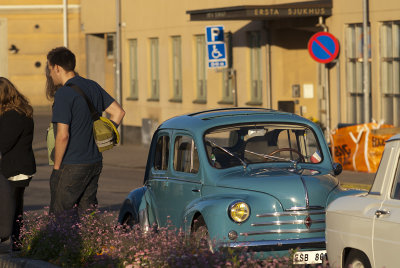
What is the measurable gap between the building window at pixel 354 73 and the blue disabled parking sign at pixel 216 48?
328cm

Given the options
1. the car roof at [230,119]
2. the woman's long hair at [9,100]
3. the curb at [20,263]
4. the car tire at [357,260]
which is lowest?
the curb at [20,263]

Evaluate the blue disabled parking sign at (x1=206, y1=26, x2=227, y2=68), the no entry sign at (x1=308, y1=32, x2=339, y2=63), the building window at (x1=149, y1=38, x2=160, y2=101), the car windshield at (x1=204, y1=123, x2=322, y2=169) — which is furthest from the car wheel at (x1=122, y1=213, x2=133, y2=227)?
the building window at (x1=149, y1=38, x2=160, y2=101)

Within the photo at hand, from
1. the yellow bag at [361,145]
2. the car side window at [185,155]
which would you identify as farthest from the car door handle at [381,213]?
the yellow bag at [361,145]

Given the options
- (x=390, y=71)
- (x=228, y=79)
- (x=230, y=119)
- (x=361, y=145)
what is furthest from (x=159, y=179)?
(x=228, y=79)

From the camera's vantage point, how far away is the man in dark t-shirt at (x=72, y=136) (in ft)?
33.0

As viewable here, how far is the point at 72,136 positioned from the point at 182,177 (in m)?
1.30

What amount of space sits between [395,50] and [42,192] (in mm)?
8707

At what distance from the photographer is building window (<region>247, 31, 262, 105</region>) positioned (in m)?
30.1

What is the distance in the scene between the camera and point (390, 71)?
24922 millimetres

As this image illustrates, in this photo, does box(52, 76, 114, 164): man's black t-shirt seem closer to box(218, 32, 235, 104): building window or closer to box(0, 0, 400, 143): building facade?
box(0, 0, 400, 143): building facade

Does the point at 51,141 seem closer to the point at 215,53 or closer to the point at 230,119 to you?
the point at 230,119

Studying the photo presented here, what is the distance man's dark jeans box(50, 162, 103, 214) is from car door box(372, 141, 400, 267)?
342 centimetres

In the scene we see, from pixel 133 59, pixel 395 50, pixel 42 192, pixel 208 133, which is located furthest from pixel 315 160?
pixel 133 59

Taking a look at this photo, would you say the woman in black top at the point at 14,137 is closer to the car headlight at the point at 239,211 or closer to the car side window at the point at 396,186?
the car headlight at the point at 239,211
